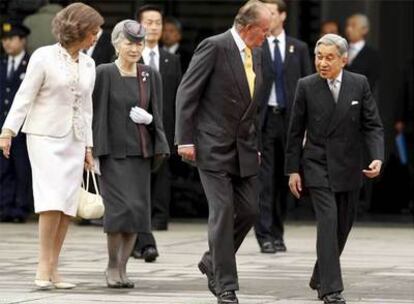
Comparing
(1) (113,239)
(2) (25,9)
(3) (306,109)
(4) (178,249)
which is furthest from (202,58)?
(2) (25,9)

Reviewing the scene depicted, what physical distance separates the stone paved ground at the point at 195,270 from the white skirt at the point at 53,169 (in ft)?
2.06

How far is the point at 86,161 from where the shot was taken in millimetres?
10656

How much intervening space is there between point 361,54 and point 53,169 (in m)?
7.41

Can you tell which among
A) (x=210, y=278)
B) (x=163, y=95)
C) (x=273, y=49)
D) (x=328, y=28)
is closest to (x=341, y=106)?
(x=210, y=278)

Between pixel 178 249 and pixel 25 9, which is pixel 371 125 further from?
pixel 25 9

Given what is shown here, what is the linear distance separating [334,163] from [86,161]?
183 cm

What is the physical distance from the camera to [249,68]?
32.6ft

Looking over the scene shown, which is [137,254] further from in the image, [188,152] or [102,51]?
[188,152]

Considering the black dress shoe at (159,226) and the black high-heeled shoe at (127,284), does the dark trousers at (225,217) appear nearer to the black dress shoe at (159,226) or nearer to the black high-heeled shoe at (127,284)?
the black high-heeled shoe at (127,284)

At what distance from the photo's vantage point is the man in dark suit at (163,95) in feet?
41.7

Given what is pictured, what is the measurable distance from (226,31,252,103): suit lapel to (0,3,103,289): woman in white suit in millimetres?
1201

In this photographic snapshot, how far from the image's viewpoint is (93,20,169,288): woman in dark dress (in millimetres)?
10781

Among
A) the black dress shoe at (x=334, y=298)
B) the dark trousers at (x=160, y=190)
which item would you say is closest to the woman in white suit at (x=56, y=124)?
the black dress shoe at (x=334, y=298)

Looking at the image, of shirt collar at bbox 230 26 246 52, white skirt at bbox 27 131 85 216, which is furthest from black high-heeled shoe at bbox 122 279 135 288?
shirt collar at bbox 230 26 246 52
